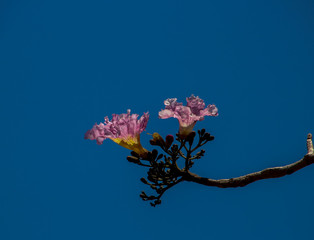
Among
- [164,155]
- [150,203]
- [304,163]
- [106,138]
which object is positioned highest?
[106,138]

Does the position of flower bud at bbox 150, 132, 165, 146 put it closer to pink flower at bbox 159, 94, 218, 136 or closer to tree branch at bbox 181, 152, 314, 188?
pink flower at bbox 159, 94, 218, 136

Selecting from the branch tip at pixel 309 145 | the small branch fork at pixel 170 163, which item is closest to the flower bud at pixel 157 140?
the small branch fork at pixel 170 163

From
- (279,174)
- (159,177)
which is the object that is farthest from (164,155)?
(279,174)

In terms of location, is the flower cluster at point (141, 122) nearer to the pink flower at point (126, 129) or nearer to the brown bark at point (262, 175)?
the pink flower at point (126, 129)

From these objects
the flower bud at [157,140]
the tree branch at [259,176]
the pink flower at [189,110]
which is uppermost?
the pink flower at [189,110]

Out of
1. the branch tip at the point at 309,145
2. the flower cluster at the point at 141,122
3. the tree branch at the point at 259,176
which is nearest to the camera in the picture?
the tree branch at the point at 259,176

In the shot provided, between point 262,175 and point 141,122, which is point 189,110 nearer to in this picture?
point 141,122

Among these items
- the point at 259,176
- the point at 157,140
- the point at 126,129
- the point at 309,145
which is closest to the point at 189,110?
the point at 157,140

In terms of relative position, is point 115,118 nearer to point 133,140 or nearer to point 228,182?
point 133,140

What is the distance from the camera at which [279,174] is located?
4281 millimetres

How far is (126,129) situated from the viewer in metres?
5.00

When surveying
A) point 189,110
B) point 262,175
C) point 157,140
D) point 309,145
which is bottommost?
point 262,175

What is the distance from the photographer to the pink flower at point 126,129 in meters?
4.92

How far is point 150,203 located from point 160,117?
1.05m
